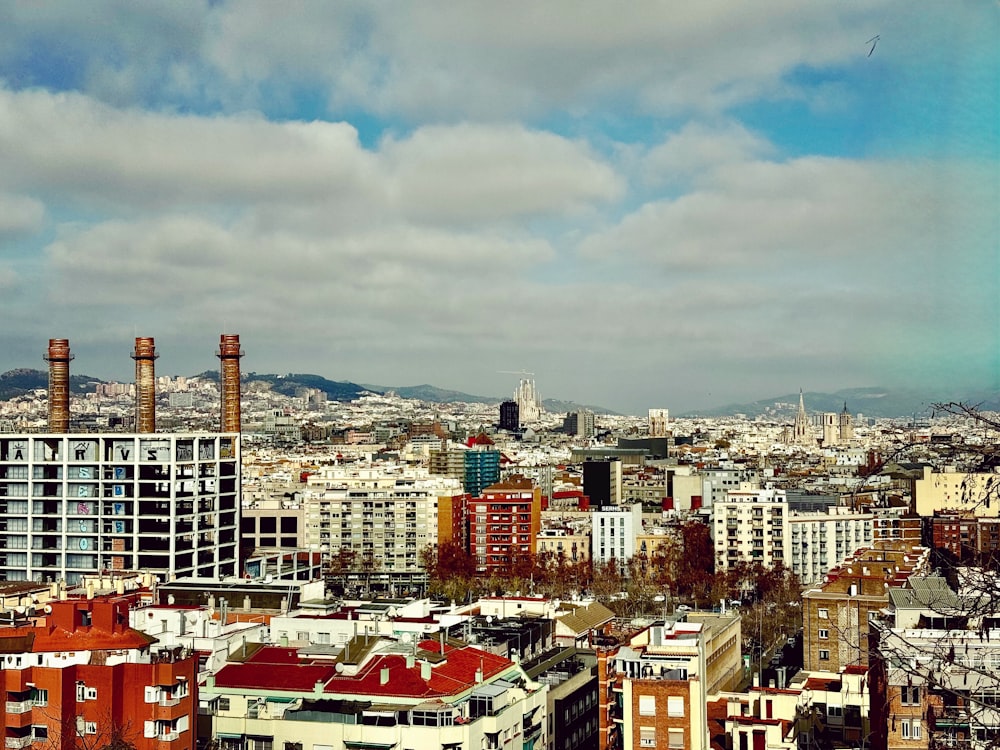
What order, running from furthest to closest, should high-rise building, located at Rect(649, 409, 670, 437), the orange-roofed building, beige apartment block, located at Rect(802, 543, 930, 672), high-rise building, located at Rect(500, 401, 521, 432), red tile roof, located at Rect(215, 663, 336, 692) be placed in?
high-rise building, located at Rect(500, 401, 521, 432), high-rise building, located at Rect(649, 409, 670, 437), beige apartment block, located at Rect(802, 543, 930, 672), red tile roof, located at Rect(215, 663, 336, 692), the orange-roofed building

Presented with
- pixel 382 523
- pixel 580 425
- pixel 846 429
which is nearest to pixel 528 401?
pixel 580 425

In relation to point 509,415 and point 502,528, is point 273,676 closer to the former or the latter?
point 502,528

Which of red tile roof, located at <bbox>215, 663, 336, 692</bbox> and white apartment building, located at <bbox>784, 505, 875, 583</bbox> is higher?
red tile roof, located at <bbox>215, 663, 336, 692</bbox>

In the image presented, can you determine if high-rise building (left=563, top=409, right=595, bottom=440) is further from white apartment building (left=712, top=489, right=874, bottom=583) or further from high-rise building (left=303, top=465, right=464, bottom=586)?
white apartment building (left=712, top=489, right=874, bottom=583)

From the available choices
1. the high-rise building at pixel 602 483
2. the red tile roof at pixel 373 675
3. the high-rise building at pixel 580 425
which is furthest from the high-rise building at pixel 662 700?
the high-rise building at pixel 580 425

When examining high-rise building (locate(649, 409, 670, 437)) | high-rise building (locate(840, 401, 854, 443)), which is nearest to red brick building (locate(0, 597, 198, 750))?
high-rise building (locate(840, 401, 854, 443))

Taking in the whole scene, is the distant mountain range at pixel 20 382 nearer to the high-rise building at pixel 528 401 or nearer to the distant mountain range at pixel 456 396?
the distant mountain range at pixel 456 396
